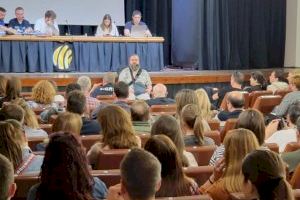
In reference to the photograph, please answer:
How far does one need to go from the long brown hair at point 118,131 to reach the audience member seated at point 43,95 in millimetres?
2410

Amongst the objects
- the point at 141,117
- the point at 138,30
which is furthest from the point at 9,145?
the point at 138,30

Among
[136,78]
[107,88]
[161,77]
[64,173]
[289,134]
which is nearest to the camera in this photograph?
[64,173]

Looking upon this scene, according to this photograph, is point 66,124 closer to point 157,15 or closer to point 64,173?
point 64,173

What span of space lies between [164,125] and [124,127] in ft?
1.21

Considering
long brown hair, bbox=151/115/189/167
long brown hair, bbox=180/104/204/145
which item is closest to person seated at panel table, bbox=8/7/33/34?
long brown hair, bbox=180/104/204/145

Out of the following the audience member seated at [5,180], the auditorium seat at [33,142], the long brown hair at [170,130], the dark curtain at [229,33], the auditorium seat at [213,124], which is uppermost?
the dark curtain at [229,33]

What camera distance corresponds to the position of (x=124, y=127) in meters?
4.32

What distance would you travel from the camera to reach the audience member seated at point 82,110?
5.31 m

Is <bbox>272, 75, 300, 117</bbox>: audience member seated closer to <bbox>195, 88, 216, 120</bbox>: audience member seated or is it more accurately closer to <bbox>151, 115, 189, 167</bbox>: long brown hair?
<bbox>195, 88, 216, 120</bbox>: audience member seated

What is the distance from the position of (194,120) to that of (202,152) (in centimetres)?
52

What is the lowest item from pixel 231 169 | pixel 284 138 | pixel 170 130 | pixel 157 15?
pixel 284 138

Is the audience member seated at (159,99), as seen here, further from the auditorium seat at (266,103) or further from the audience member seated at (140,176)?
the audience member seated at (140,176)

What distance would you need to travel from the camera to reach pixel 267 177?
2639 millimetres

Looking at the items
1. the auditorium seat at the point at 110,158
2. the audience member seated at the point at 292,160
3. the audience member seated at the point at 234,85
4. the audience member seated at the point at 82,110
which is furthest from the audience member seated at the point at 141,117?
the audience member seated at the point at 234,85
